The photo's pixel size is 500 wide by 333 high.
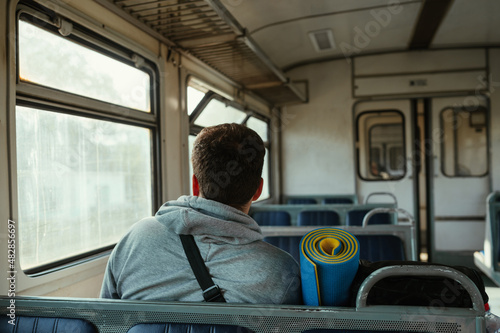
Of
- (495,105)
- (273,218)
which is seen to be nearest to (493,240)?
(273,218)

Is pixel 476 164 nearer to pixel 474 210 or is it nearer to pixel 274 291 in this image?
pixel 474 210

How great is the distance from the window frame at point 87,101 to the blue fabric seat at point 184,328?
0.87m

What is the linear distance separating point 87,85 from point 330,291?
5.52 feet

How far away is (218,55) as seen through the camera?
3.28 meters

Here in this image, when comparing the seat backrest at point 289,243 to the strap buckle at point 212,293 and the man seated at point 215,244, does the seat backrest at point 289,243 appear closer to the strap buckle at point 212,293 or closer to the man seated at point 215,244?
the man seated at point 215,244

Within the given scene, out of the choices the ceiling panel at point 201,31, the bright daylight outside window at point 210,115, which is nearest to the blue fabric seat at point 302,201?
the bright daylight outside window at point 210,115

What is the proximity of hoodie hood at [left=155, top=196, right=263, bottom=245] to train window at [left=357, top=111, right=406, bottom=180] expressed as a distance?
4738 mm

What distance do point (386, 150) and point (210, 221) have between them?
4899 mm

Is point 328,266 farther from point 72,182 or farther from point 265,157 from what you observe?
point 265,157

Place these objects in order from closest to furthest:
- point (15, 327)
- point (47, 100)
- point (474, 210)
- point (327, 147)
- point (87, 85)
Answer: point (15, 327)
point (47, 100)
point (87, 85)
point (474, 210)
point (327, 147)

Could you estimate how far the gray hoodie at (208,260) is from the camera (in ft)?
3.59

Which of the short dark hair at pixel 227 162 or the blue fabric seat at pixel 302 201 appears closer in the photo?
the short dark hair at pixel 227 162

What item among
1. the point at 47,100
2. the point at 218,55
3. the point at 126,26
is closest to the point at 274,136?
the point at 218,55

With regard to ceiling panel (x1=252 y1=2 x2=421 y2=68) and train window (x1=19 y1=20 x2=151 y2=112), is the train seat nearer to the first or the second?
ceiling panel (x1=252 y1=2 x2=421 y2=68)
